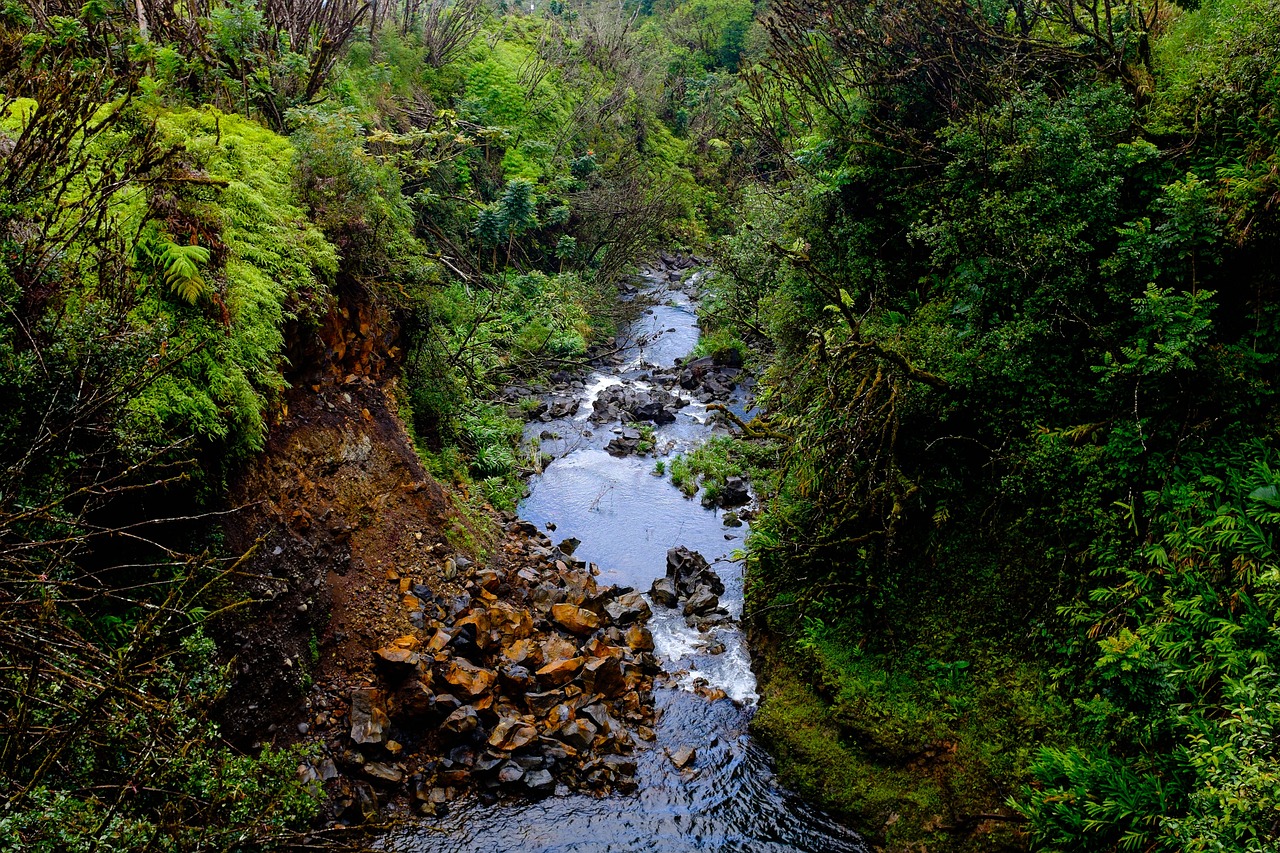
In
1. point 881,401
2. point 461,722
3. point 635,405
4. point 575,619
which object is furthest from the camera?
point 635,405

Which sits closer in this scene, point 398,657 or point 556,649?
point 398,657

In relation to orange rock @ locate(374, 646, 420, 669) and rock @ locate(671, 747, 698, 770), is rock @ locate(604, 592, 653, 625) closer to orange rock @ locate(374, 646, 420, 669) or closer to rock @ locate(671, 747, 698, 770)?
rock @ locate(671, 747, 698, 770)

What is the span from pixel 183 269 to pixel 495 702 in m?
4.85

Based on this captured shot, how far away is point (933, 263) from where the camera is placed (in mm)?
7410

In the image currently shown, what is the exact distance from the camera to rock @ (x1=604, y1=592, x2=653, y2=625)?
30.1 feet

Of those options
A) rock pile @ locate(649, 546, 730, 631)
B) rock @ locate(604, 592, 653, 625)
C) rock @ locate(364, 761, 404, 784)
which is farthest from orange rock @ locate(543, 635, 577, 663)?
rock pile @ locate(649, 546, 730, 631)

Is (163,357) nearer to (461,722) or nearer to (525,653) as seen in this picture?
(461,722)

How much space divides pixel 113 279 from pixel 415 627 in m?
4.24

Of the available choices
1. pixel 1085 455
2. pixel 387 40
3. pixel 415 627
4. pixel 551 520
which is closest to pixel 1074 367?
pixel 1085 455

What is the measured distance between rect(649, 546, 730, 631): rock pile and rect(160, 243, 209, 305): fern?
719cm

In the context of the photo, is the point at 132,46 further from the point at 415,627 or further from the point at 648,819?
the point at 648,819

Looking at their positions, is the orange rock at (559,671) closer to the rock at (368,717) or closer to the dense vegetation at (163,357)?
the rock at (368,717)

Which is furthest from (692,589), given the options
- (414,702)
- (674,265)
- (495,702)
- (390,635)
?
(674,265)

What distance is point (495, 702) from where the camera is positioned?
22.3 feet
